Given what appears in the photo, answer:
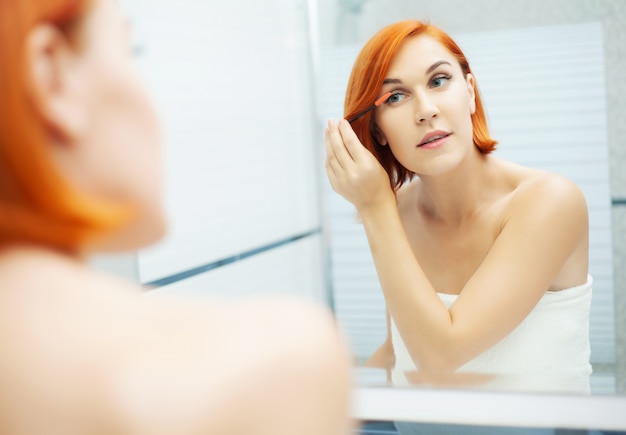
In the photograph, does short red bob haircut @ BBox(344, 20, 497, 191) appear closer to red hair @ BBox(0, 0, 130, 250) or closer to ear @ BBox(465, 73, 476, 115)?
ear @ BBox(465, 73, 476, 115)

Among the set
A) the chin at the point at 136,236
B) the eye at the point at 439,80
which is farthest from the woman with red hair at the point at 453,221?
the chin at the point at 136,236

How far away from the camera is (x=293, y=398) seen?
26 cm

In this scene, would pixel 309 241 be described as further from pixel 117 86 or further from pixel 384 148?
pixel 117 86

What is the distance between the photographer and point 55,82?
0.31 meters

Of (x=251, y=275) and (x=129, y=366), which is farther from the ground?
(x=129, y=366)

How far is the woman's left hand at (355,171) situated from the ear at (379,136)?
37 mm

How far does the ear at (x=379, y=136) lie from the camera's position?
129cm

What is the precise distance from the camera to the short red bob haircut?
127 centimetres

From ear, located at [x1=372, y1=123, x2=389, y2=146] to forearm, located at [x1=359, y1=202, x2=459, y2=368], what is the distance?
0.42 feet

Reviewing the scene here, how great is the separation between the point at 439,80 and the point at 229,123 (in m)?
0.55

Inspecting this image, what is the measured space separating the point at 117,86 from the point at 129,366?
0.13 meters

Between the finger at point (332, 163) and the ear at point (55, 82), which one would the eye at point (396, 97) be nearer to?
the finger at point (332, 163)

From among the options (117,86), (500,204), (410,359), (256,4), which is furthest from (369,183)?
(117,86)

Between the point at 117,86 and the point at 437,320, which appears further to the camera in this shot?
the point at 437,320
